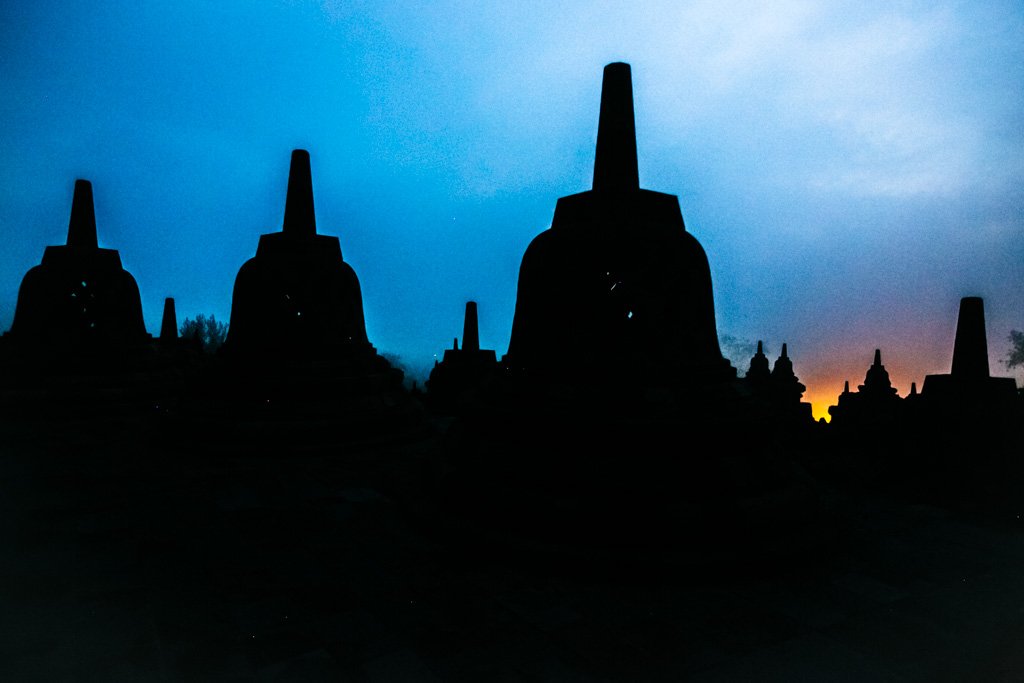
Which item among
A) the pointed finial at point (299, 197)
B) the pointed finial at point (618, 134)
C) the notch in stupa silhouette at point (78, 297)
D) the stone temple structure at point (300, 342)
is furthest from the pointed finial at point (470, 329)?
the pointed finial at point (618, 134)

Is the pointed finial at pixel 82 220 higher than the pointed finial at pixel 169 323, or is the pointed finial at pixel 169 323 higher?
the pointed finial at pixel 82 220

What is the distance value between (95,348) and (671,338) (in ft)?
48.3

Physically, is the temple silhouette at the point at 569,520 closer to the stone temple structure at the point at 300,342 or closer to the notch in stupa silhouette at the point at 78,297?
the stone temple structure at the point at 300,342

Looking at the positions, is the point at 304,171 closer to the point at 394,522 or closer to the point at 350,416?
the point at 350,416

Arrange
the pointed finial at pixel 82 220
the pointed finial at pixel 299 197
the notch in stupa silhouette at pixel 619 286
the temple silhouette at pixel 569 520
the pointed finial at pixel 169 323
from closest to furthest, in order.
A: the temple silhouette at pixel 569 520 → the notch in stupa silhouette at pixel 619 286 → the pointed finial at pixel 299 197 → the pointed finial at pixel 82 220 → the pointed finial at pixel 169 323

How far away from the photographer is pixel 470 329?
1686cm

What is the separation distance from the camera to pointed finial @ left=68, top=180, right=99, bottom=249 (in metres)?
14.0

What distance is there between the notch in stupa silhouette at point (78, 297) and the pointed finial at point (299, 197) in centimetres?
684

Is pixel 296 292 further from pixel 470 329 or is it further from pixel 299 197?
pixel 470 329

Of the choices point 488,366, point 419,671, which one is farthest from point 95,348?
point 419,671

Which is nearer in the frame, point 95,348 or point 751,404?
point 751,404

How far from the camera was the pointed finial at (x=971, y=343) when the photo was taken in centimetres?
805

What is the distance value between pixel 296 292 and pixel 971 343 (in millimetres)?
11988

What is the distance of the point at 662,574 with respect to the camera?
16.1ft
